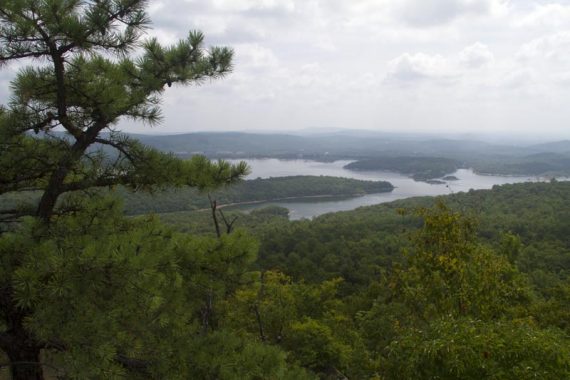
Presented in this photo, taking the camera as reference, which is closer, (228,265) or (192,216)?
(228,265)

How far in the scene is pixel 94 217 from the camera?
8.45 feet

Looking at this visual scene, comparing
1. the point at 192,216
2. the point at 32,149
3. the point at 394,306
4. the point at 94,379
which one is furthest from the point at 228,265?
the point at 192,216

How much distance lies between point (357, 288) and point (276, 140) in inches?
5583

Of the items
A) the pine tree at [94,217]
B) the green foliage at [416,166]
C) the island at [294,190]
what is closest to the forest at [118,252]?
the pine tree at [94,217]

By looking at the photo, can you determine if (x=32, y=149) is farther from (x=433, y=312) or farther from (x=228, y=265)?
(x=433, y=312)

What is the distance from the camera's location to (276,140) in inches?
6161

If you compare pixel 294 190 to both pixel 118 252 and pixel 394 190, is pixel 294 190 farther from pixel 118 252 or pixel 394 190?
pixel 118 252

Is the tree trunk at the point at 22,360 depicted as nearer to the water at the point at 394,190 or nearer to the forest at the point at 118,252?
the forest at the point at 118,252

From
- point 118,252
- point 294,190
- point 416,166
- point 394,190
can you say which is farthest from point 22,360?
point 416,166

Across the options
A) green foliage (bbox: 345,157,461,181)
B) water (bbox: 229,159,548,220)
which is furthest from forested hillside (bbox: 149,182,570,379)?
green foliage (bbox: 345,157,461,181)

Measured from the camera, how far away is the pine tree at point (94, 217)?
1.88 m

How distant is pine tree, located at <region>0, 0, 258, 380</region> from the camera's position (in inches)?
73.9

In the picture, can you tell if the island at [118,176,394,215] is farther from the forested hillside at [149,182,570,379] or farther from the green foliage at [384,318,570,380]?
the green foliage at [384,318,570,380]

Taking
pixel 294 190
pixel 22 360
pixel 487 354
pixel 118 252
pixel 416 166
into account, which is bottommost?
pixel 294 190
